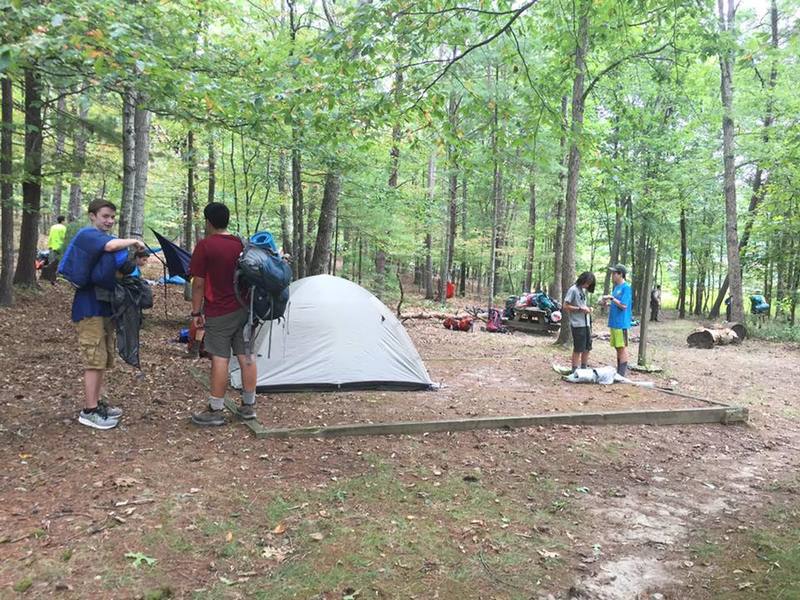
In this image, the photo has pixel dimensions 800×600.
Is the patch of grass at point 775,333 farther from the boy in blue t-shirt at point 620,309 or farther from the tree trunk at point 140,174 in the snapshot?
the tree trunk at point 140,174

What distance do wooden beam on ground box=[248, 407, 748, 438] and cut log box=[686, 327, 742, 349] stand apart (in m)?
8.38

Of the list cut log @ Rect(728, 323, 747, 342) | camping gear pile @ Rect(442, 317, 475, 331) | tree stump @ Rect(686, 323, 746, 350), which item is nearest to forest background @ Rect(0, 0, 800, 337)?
cut log @ Rect(728, 323, 747, 342)

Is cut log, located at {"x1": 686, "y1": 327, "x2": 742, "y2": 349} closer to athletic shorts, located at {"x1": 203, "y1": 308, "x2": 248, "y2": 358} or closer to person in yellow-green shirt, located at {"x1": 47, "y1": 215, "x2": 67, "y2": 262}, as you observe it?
athletic shorts, located at {"x1": 203, "y1": 308, "x2": 248, "y2": 358}

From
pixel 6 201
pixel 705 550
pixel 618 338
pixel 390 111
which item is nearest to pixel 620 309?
pixel 618 338

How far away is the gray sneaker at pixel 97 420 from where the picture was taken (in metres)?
4.43

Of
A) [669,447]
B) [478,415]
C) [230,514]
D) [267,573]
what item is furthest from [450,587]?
[669,447]

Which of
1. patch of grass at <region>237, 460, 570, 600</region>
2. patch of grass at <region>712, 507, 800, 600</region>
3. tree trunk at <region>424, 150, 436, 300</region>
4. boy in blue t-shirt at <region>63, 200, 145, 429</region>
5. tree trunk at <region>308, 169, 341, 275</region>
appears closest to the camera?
patch of grass at <region>237, 460, 570, 600</region>

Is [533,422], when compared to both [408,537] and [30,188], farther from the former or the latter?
[30,188]

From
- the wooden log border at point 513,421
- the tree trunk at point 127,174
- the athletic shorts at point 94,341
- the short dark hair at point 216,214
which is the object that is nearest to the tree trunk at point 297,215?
the tree trunk at point 127,174

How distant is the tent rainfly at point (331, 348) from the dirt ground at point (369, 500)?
0.89ft

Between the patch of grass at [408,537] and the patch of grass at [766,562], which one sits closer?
the patch of grass at [408,537]

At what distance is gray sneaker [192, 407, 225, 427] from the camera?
477 centimetres

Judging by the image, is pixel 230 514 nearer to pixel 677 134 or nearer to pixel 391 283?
pixel 391 283

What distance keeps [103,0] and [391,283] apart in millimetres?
17912
